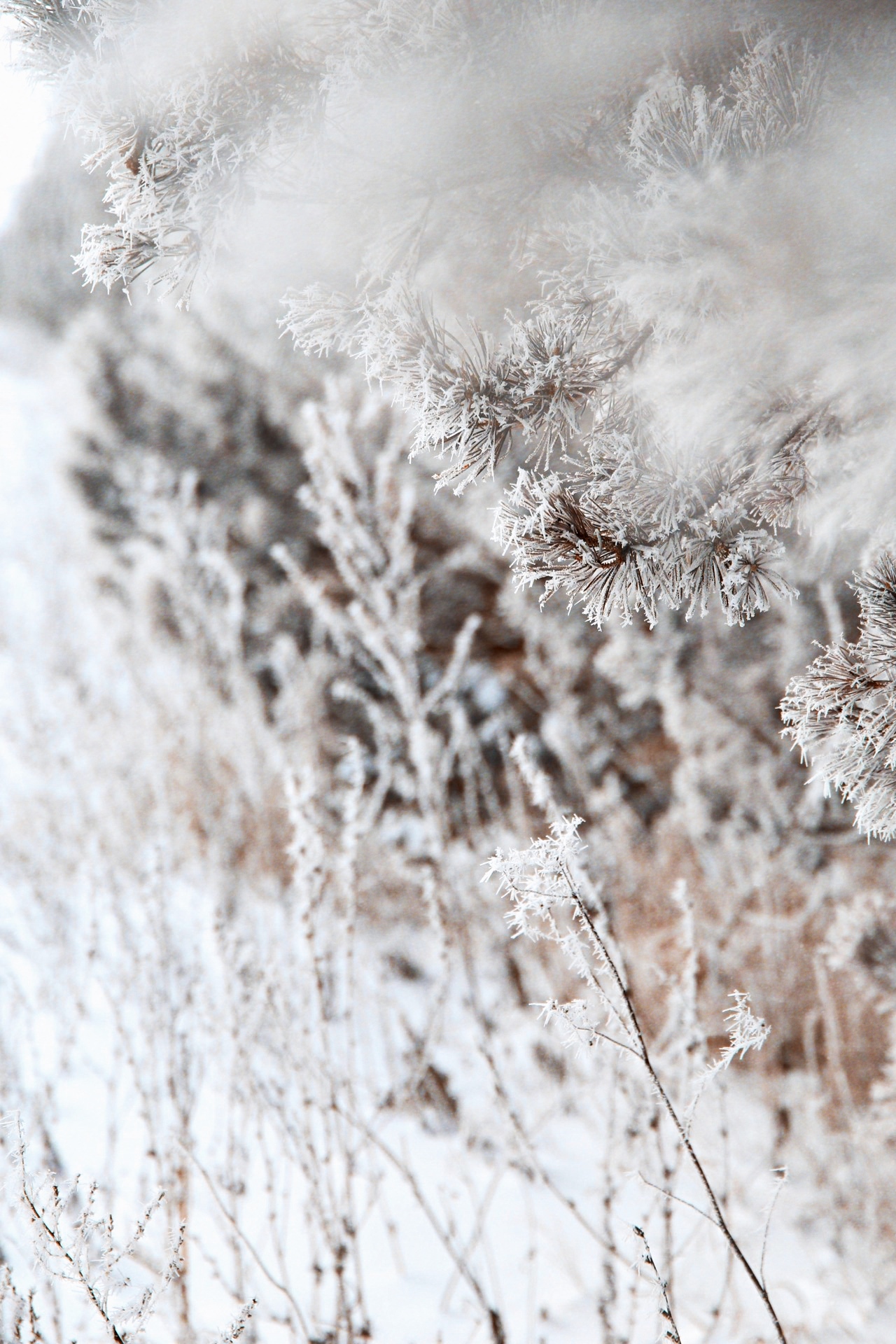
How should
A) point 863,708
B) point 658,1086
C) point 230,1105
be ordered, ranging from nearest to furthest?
point 658,1086, point 863,708, point 230,1105

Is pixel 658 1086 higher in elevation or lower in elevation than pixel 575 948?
lower

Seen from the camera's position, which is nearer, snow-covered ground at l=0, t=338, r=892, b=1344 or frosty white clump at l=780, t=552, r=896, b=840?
frosty white clump at l=780, t=552, r=896, b=840

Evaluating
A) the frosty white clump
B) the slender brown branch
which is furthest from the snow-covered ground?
the frosty white clump

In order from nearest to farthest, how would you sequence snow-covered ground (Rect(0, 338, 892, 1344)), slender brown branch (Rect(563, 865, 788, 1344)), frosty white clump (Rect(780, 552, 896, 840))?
slender brown branch (Rect(563, 865, 788, 1344)) < frosty white clump (Rect(780, 552, 896, 840)) < snow-covered ground (Rect(0, 338, 892, 1344))

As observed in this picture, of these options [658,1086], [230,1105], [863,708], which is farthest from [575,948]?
[230,1105]

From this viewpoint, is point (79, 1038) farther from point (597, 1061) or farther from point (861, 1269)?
point (861, 1269)

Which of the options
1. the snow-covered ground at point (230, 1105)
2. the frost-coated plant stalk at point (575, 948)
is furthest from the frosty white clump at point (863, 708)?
the snow-covered ground at point (230, 1105)

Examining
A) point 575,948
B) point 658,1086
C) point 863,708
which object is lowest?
point 658,1086

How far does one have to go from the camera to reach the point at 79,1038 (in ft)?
10.5

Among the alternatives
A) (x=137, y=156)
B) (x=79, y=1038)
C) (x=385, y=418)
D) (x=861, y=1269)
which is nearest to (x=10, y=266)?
(x=385, y=418)

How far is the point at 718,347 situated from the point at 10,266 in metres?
12.7

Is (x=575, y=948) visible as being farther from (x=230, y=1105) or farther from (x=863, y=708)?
(x=230, y=1105)

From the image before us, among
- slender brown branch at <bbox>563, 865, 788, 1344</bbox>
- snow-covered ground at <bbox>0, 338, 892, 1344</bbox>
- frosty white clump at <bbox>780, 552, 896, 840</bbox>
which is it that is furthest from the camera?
snow-covered ground at <bbox>0, 338, 892, 1344</bbox>

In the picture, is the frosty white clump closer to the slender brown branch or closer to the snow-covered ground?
the slender brown branch
